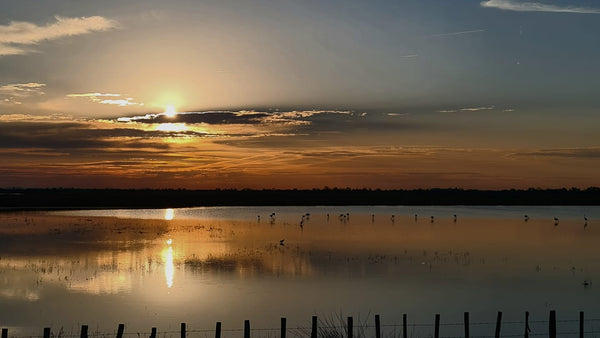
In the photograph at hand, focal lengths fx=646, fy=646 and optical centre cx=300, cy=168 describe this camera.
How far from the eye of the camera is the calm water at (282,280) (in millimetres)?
23625

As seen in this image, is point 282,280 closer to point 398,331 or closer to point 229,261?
point 229,261

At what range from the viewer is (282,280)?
3144 cm

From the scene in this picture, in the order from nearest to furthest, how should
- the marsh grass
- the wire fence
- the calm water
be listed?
1. the wire fence
2. the calm water
3. the marsh grass

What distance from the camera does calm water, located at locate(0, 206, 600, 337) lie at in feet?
77.5

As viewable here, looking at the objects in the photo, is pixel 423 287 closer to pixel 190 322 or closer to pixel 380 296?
pixel 380 296

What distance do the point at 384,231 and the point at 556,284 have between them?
102 feet

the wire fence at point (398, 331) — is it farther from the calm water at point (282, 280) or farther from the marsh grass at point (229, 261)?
the marsh grass at point (229, 261)

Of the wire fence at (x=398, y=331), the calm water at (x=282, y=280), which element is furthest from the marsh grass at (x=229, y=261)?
the wire fence at (x=398, y=331)

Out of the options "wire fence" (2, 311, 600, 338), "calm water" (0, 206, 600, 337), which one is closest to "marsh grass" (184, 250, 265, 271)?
"calm water" (0, 206, 600, 337)

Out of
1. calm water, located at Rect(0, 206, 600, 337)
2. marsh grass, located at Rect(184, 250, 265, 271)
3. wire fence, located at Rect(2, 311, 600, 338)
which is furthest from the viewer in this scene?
marsh grass, located at Rect(184, 250, 265, 271)

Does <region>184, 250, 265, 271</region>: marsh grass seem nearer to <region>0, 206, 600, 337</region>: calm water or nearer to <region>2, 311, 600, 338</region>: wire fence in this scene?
<region>0, 206, 600, 337</region>: calm water

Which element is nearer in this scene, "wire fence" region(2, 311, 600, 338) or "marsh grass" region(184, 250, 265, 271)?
"wire fence" region(2, 311, 600, 338)

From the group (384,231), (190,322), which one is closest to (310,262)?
(190,322)

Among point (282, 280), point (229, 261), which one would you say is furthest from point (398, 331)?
point (229, 261)
